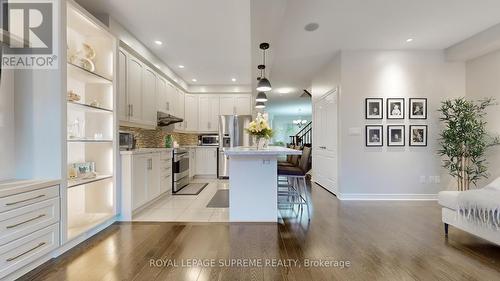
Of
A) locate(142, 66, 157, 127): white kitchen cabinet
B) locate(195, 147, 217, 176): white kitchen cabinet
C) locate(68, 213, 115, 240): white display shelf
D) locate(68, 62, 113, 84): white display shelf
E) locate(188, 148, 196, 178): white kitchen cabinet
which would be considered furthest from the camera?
locate(195, 147, 217, 176): white kitchen cabinet

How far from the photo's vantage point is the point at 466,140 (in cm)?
366

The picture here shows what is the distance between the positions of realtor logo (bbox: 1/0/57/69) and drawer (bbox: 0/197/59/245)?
1.27 meters

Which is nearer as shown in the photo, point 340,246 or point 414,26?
point 340,246

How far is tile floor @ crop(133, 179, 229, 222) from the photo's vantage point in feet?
10.1

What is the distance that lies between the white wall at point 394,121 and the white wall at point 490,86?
0.19 m

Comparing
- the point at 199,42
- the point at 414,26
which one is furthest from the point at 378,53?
the point at 199,42

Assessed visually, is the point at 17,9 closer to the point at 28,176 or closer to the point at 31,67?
the point at 31,67

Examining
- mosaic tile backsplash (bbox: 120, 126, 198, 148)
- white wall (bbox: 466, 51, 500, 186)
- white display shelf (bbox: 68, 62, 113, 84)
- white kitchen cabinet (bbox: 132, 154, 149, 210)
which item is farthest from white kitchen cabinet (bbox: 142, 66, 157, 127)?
white wall (bbox: 466, 51, 500, 186)

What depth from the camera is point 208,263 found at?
1.96 m

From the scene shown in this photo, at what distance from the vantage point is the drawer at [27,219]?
64.5 inches

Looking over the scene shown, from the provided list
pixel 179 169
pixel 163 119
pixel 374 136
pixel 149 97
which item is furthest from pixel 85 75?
pixel 374 136

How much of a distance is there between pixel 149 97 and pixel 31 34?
1996mm

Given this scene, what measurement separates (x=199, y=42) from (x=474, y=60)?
189 inches

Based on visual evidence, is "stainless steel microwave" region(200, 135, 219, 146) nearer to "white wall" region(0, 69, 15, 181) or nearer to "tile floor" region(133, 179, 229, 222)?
"tile floor" region(133, 179, 229, 222)
